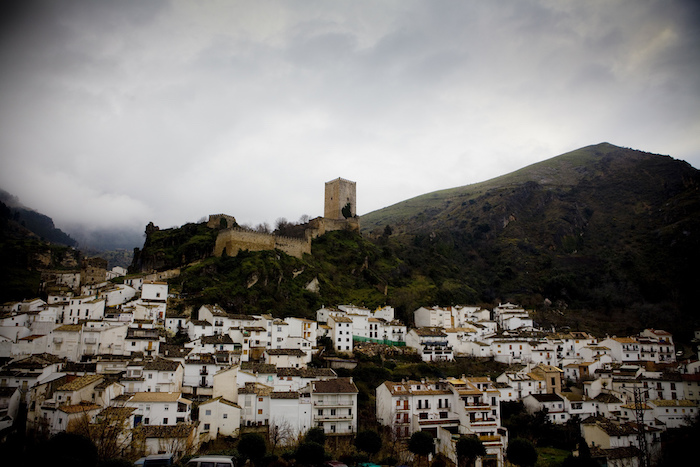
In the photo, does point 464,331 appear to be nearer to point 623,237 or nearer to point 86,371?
point 86,371

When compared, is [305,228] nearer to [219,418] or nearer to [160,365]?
[160,365]

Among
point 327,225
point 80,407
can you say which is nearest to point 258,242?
point 327,225

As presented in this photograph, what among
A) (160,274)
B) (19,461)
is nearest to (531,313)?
(160,274)

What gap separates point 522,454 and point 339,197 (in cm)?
6339

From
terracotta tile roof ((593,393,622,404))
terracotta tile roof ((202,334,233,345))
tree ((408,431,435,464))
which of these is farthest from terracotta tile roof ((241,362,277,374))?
terracotta tile roof ((593,393,622,404))

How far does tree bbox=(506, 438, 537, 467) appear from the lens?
27.2m

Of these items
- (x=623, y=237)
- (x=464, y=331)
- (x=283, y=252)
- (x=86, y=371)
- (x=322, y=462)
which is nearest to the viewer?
(x=322, y=462)

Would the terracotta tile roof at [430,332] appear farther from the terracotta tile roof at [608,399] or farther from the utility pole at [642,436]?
the utility pole at [642,436]

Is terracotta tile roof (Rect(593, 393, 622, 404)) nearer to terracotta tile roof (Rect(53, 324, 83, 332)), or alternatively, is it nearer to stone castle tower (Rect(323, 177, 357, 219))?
terracotta tile roof (Rect(53, 324, 83, 332))

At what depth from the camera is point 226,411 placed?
99.1 feet

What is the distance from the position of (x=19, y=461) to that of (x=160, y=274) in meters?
36.5

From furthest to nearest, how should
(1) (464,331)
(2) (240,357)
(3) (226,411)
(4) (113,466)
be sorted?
(1) (464,331), (2) (240,357), (3) (226,411), (4) (113,466)

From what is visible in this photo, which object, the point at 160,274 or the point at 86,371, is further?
the point at 160,274

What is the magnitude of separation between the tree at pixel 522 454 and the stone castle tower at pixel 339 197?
61.5 metres
